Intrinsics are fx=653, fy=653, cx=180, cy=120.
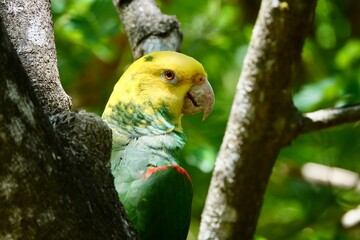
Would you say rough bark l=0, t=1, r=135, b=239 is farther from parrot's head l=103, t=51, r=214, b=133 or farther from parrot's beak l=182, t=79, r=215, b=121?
parrot's beak l=182, t=79, r=215, b=121

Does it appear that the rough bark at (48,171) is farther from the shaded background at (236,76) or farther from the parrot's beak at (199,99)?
the shaded background at (236,76)

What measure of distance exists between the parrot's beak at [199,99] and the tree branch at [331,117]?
0.45 meters

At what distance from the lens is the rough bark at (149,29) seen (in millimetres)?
3123

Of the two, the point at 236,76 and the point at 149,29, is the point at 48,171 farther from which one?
the point at 236,76

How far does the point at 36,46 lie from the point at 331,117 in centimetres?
160

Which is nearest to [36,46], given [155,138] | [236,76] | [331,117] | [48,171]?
[48,171]

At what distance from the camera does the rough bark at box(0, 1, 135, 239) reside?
1344 mm

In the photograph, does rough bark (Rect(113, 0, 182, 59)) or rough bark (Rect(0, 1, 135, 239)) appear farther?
rough bark (Rect(113, 0, 182, 59))

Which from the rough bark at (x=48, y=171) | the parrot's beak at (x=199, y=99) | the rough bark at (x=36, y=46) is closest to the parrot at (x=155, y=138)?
the parrot's beak at (x=199, y=99)

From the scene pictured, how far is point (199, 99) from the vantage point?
301 cm

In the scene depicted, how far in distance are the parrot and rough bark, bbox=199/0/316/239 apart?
205 millimetres

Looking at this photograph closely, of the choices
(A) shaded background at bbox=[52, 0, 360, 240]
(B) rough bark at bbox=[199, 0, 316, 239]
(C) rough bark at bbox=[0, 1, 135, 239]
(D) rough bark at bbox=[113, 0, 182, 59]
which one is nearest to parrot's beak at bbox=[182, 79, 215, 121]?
(B) rough bark at bbox=[199, 0, 316, 239]

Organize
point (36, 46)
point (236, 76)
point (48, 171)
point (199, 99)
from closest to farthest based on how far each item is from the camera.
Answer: point (48, 171) → point (36, 46) → point (199, 99) → point (236, 76)

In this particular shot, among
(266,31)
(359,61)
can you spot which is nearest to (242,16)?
(359,61)
